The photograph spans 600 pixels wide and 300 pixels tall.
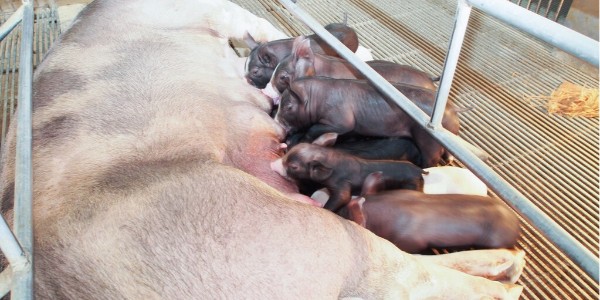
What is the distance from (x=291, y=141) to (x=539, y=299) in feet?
4.65

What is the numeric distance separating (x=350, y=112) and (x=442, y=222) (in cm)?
85

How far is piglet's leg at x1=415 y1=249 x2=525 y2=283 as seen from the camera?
1.71m

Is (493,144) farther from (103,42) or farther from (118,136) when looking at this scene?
(103,42)

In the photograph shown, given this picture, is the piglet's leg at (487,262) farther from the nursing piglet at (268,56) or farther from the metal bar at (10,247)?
the nursing piglet at (268,56)

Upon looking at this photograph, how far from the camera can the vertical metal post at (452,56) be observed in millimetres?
1365

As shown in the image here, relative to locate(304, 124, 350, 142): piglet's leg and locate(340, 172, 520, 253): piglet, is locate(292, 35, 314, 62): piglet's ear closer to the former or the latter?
locate(304, 124, 350, 142): piglet's leg

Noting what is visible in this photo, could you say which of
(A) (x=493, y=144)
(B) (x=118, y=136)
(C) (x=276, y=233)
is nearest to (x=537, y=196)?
(A) (x=493, y=144)

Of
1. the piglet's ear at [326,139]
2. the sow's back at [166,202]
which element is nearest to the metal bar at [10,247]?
the sow's back at [166,202]

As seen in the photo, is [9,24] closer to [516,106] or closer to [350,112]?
[350,112]

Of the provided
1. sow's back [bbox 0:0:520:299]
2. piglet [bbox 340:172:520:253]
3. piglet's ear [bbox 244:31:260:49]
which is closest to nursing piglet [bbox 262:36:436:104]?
piglet's ear [bbox 244:31:260:49]

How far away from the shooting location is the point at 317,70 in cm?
285

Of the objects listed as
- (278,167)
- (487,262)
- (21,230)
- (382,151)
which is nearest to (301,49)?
(382,151)

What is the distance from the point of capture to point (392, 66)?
8.68 ft

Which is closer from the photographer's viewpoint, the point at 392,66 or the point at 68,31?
the point at 68,31
